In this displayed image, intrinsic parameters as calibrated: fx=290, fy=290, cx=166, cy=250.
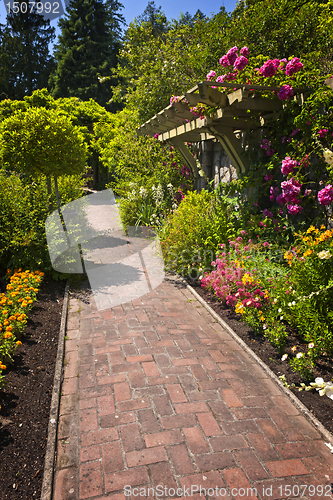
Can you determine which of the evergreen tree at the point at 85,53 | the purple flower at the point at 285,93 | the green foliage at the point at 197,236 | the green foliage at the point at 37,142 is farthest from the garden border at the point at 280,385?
the evergreen tree at the point at 85,53

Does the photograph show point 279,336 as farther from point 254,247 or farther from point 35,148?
point 35,148

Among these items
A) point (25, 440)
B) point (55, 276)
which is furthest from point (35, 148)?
point (25, 440)

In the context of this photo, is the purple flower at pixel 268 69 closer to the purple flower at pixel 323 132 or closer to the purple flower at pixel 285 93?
the purple flower at pixel 285 93

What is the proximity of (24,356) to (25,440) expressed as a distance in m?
1.01

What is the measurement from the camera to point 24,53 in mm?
25312

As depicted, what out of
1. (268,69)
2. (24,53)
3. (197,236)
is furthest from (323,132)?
(24,53)

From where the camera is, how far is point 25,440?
2.14 m

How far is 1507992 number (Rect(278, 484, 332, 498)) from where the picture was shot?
5.98 ft

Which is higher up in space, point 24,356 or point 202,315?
point 24,356

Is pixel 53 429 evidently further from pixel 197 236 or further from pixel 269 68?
pixel 269 68

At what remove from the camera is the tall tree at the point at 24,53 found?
81.3ft

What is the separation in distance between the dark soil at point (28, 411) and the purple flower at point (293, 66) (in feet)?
14.7

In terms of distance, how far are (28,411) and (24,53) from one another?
103 feet

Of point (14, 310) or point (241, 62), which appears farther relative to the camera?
point (241, 62)
